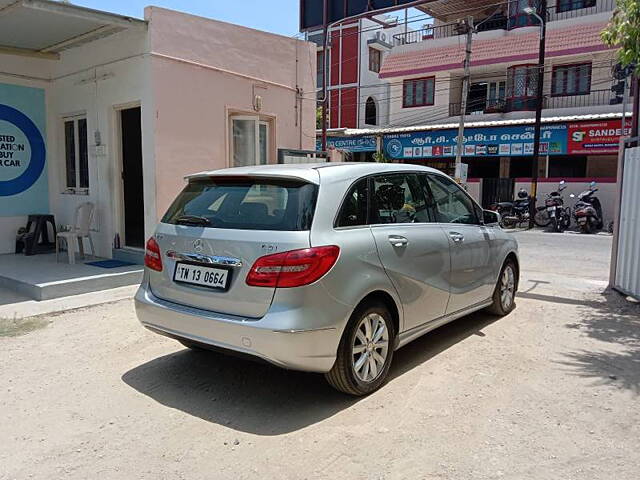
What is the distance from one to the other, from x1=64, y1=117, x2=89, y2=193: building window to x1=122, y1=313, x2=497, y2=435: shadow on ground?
581 cm

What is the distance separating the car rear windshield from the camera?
3.69 m

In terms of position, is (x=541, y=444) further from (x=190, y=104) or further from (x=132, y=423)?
(x=190, y=104)

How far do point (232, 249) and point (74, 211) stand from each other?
22.4ft

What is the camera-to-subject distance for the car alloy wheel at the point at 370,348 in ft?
12.7

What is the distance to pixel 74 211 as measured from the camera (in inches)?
370

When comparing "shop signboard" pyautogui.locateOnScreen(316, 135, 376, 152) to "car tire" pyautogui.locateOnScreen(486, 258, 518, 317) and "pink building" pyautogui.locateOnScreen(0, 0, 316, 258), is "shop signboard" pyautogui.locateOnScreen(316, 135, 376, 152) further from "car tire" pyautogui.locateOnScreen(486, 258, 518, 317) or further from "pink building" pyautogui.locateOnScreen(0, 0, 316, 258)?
"car tire" pyautogui.locateOnScreen(486, 258, 518, 317)

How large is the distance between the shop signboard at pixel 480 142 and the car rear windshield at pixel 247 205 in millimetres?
19818

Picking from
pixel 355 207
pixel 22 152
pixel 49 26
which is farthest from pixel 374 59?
pixel 355 207

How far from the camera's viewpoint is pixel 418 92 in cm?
2734

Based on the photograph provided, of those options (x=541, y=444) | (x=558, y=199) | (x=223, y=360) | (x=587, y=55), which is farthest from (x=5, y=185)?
(x=587, y=55)

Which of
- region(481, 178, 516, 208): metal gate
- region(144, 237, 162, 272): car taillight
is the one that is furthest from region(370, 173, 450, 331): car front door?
region(481, 178, 516, 208): metal gate

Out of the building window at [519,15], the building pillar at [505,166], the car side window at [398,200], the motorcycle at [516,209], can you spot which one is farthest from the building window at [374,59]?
A: the car side window at [398,200]

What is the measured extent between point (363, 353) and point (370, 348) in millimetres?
81

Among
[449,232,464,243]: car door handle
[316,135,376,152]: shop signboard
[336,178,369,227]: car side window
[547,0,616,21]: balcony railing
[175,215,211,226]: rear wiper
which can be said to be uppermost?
[547,0,616,21]: balcony railing
